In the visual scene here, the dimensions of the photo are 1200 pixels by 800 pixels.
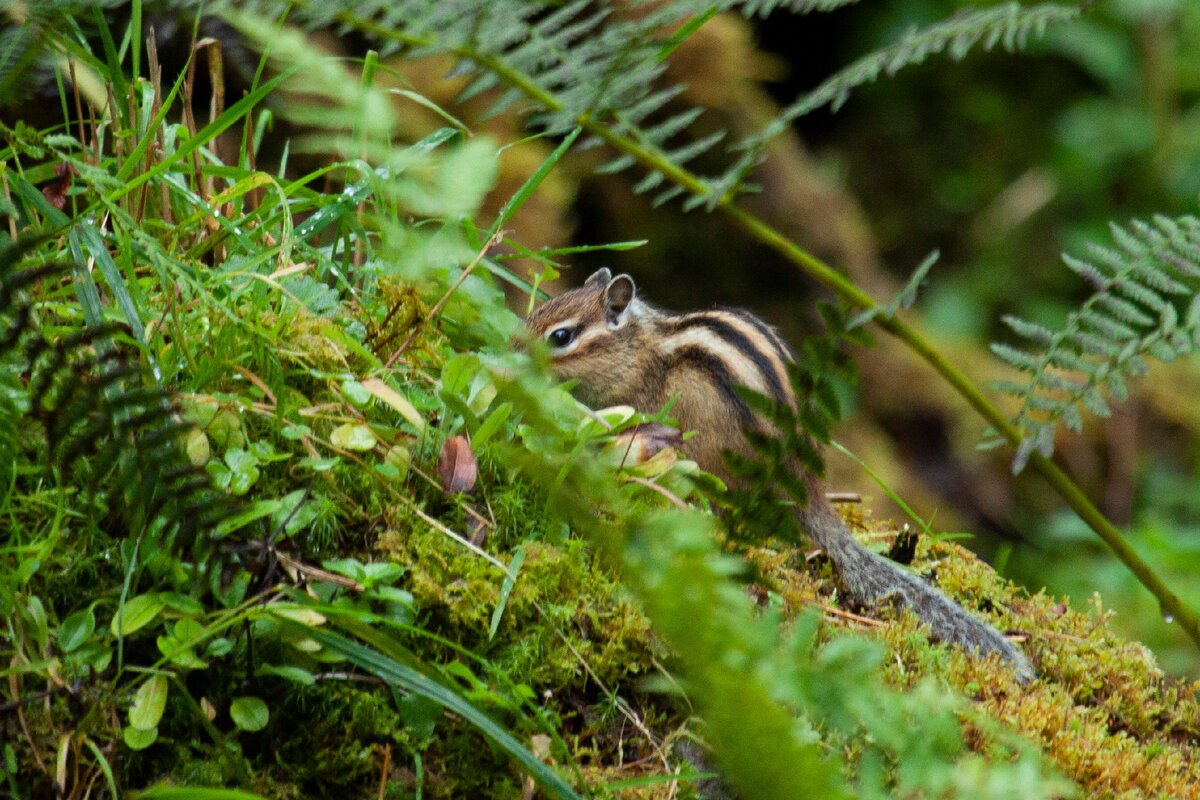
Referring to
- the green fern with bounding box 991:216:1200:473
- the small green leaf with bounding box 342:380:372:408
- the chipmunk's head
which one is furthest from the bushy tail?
the chipmunk's head

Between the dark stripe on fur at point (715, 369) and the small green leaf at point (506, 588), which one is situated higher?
the small green leaf at point (506, 588)

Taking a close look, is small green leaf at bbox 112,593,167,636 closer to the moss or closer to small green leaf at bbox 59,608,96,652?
small green leaf at bbox 59,608,96,652

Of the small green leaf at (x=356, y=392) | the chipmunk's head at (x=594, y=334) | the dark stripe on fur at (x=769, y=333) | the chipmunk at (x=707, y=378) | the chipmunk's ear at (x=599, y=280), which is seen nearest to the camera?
the small green leaf at (x=356, y=392)

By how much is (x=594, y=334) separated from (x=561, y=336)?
0.32 feet

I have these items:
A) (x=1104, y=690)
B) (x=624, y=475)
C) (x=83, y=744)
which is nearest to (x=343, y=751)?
(x=83, y=744)

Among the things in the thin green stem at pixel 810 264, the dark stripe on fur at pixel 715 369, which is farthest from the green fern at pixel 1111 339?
the dark stripe on fur at pixel 715 369

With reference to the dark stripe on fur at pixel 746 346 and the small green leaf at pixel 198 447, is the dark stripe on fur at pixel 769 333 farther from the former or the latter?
the small green leaf at pixel 198 447

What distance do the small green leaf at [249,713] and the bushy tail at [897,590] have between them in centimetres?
115

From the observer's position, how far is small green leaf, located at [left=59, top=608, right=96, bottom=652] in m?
1.53

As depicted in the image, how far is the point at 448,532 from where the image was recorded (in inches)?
73.6

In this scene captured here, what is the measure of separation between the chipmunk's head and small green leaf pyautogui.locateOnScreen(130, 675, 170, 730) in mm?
2136

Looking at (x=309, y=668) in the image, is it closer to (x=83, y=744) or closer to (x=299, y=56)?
(x=83, y=744)

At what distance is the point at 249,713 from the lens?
1.55 metres

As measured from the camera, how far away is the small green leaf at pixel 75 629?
1531 mm
